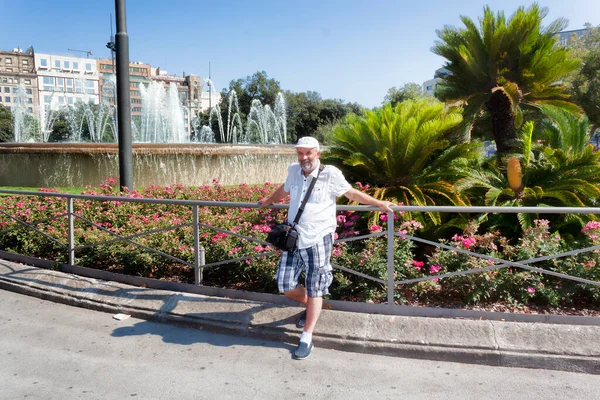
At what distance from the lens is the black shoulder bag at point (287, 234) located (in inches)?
148

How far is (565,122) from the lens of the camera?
6102mm

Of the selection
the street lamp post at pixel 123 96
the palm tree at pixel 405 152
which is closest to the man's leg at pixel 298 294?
the palm tree at pixel 405 152

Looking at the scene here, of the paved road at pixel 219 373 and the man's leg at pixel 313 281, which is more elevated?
the man's leg at pixel 313 281

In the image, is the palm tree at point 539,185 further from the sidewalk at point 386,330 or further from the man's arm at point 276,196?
the man's arm at point 276,196

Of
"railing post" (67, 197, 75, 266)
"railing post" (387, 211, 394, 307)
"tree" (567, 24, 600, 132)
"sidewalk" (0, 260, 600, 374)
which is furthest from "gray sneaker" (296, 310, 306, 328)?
"tree" (567, 24, 600, 132)

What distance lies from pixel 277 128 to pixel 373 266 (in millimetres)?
41765

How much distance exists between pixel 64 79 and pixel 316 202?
141133 mm

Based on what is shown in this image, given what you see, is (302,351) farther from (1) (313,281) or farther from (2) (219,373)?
(2) (219,373)

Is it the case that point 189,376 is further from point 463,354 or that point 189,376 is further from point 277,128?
point 277,128

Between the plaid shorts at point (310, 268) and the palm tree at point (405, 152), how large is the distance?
204cm

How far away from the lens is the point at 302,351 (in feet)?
12.5

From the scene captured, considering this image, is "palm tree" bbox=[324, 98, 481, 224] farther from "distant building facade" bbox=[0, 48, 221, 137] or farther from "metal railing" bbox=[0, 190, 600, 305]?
"distant building facade" bbox=[0, 48, 221, 137]

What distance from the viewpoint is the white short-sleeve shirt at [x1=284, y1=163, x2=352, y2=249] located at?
382 centimetres

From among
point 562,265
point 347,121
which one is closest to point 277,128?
point 347,121
